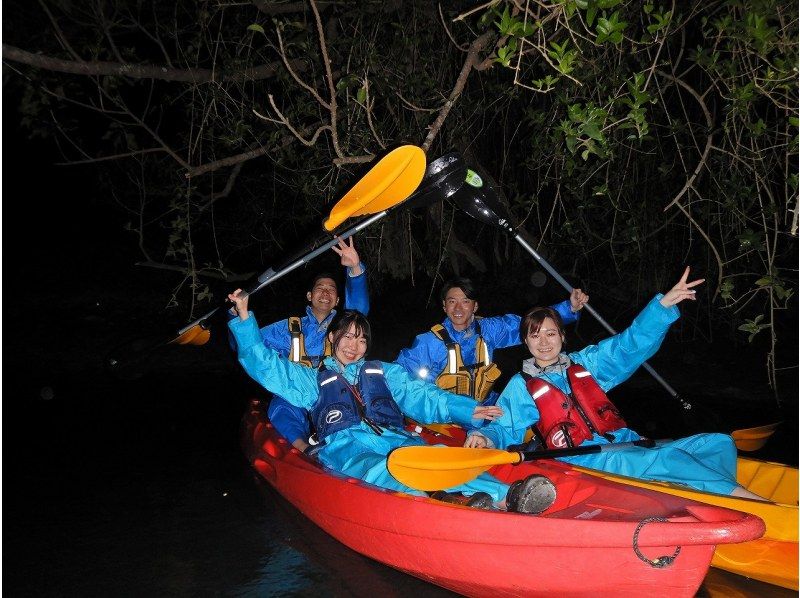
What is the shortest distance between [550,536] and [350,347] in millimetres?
1467

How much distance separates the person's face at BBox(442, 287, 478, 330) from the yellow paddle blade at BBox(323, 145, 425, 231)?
2.68 feet

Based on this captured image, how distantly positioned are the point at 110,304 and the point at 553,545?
34.5 feet

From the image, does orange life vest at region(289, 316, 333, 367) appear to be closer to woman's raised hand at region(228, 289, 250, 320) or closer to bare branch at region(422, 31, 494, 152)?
woman's raised hand at region(228, 289, 250, 320)

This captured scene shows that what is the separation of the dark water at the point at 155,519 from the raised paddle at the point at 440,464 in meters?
0.49

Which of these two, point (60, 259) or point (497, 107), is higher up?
point (60, 259)

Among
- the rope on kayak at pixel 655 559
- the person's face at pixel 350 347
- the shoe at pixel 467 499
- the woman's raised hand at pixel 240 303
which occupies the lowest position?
the rope on kayak at pixel 655 559

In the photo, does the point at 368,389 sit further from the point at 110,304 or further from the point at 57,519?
the point at 110,304

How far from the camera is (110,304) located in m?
11.3

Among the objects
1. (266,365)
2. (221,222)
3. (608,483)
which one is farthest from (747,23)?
(221,222)

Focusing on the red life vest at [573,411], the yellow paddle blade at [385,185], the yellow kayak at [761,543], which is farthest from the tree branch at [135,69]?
the yellow kayak at [761,543]

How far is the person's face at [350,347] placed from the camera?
337 centimetres

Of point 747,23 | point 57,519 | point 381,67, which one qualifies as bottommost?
point 57,519

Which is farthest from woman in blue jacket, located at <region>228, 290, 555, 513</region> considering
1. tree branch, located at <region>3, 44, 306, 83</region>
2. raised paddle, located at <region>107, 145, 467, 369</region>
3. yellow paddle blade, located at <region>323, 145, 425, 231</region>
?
tree branch, located at <region>3, 44, 306, 83</region>

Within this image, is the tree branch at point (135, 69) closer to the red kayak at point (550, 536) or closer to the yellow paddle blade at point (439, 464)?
the red kayak at point (550, 536)
